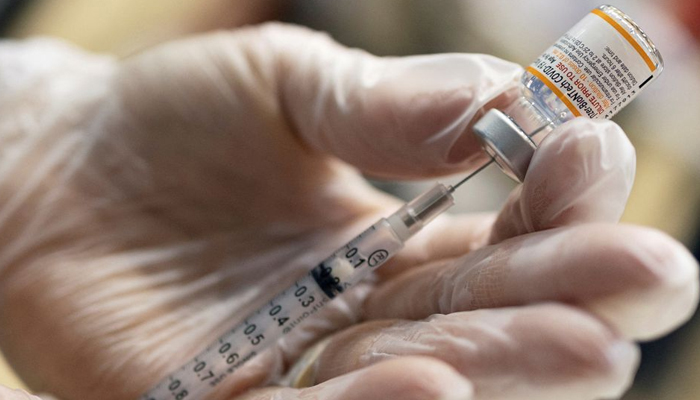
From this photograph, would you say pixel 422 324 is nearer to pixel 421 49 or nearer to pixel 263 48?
pixel 263 48

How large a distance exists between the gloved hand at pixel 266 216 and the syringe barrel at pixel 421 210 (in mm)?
58

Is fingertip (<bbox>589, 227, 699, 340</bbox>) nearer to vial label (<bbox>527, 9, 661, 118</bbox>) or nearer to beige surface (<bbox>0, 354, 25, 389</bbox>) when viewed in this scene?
vial label (<bbox>527, 9, 661, 118</bbox>)

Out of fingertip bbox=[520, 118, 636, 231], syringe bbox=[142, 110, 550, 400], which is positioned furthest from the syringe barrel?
fingertip bbox=[520, 118, 636, 231]

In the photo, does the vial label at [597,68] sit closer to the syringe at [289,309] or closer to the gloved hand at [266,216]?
the gloved hand at [266,216]

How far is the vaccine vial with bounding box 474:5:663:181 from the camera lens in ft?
1.77

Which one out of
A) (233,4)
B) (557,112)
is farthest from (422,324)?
(233,4)

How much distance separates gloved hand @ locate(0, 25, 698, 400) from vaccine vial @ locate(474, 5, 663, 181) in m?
0.04

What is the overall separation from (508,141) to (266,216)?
1.64 ft

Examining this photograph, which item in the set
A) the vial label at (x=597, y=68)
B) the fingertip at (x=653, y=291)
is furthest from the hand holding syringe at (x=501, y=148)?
the fingertip at (x=653, y=291)

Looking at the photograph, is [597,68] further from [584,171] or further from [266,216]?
[266,216]

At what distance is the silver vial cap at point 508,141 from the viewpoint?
0.57 m

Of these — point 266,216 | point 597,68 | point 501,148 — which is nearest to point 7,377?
point 266,216

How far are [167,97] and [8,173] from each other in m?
0.28

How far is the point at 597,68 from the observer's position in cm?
54
